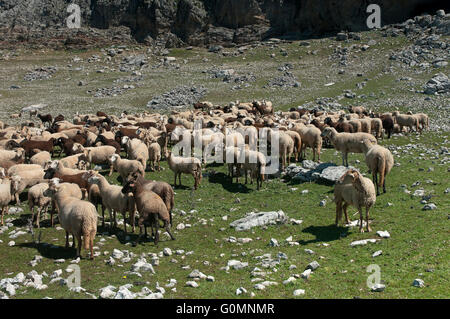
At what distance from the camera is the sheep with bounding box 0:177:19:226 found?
49.8ft

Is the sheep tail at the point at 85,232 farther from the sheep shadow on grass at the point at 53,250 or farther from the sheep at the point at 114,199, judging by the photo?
the sheep at the point at 114,199

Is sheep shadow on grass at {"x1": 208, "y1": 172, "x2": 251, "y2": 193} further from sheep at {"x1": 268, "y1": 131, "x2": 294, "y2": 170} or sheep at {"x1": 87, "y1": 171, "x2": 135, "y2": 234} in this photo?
sheep at {"x1": 87, "y1": 171, "x2": 135, "y2": 234}

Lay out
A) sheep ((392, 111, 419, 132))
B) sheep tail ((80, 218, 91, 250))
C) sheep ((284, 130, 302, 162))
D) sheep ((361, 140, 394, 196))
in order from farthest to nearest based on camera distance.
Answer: sheep ((392, 111, 419, 132)) → sheep ((284, 130, 302, 162)) → sheep ((361, 140, 394, 196)) → sheep tail ((80, 218, 91, 250))

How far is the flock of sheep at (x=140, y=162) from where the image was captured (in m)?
13.6

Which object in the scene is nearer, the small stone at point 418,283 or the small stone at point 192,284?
the small stone at point 418,283

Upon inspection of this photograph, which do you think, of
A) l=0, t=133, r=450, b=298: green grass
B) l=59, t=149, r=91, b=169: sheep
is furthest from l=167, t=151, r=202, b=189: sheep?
l=59, t=149, r=91, b=169: sheep

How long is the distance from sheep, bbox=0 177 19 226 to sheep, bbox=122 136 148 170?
6.32 meters

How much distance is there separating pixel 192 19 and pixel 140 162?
88812 mm

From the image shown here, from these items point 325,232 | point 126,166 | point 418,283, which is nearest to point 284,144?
point 126,166

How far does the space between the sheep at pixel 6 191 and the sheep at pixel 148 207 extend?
4.35 m

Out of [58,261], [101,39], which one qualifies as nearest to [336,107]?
[58,261]

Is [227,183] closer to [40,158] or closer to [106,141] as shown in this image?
[106,141]

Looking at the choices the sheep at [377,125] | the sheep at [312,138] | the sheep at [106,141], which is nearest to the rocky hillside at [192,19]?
the sheep at [377,125]

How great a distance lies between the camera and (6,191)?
15312mm
